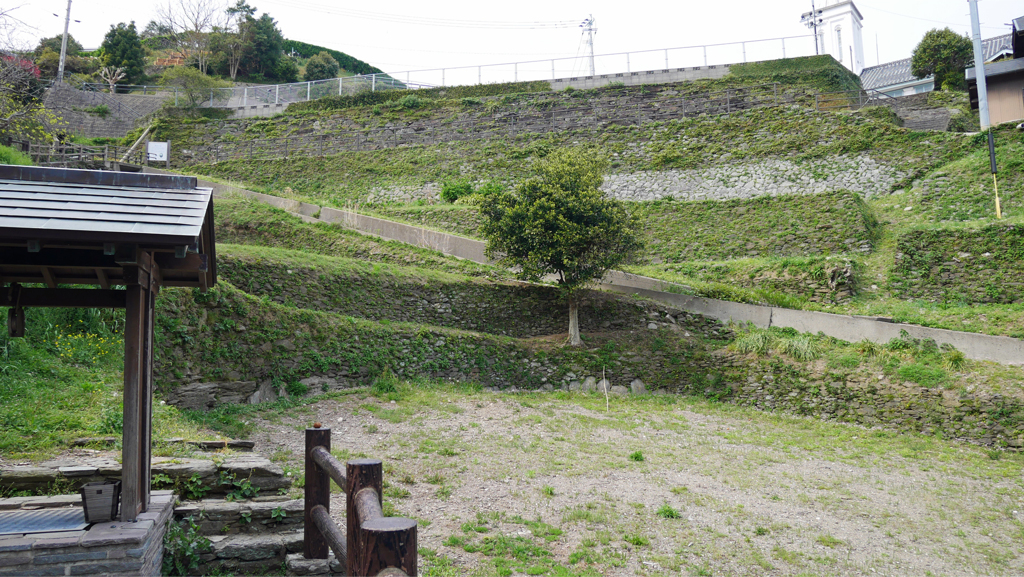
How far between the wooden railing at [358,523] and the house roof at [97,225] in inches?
69.0

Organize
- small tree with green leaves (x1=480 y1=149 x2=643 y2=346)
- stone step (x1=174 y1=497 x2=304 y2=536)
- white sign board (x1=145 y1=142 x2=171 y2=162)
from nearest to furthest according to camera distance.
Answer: stone step (x1=174 y1=497 x2=304 y2=536) → small tree with green leaves (x1=480 y1=149 x2=643 y2=346) → white sign board (x1=145 y1=142 x2=171 y2=162)

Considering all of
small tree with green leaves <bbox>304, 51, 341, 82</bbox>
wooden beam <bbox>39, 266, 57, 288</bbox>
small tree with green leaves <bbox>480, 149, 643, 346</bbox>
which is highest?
small tree with green leaves <bbox>304, 51, 341, 82</bbox>

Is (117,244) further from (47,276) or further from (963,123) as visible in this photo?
(963,123)

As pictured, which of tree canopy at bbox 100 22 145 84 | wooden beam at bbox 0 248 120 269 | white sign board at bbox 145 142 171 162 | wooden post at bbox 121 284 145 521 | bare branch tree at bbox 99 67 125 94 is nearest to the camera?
wooden post at bbox 121 284 145 521

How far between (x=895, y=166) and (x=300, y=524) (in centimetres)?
2183

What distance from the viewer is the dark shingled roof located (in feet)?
12.2

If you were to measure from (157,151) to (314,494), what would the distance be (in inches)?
1026

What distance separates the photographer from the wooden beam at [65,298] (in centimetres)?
455

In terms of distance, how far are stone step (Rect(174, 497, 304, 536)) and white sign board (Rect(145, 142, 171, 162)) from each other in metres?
24.1

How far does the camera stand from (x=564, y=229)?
13594 mm

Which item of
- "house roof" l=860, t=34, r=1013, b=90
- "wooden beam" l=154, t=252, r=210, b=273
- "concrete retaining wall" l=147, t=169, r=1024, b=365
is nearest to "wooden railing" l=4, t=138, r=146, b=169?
"concrete retaining wall" l=147, t=169, r=1024, b=365

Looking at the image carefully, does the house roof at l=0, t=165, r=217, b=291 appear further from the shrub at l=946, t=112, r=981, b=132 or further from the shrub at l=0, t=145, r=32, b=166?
the shrub at l=946, t=112, r=981, b=132

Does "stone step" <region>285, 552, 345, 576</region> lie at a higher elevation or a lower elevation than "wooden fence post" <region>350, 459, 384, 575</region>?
lower

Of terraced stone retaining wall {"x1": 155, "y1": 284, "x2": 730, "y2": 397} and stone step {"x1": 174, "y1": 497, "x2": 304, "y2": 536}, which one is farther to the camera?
terraced stone retaining wall {"x1": 155, "y1": 284, "x2": 730, "y2": 397}
